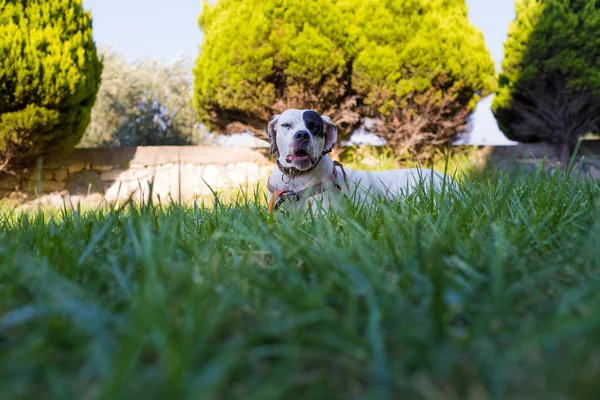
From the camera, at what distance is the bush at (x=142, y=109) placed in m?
12.9

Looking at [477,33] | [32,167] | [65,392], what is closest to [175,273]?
[65,392]

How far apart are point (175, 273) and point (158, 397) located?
0.39 m

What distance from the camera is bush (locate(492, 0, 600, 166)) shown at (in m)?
9.13

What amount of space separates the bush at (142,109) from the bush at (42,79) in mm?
4034

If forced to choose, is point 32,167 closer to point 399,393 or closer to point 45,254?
point 45,254

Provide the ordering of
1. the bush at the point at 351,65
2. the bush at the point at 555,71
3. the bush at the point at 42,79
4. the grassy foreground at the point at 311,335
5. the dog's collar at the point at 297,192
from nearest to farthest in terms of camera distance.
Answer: the grassy foreground at the point at 311,335 < the dog's collar at the point at 297,192 < the bush at the point at 42,79 < the bush at the point at 351,65 < the bush at the point at 555,71

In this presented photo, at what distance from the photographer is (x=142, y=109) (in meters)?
13.1

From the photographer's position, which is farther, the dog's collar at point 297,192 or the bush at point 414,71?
the bush at point 414,71

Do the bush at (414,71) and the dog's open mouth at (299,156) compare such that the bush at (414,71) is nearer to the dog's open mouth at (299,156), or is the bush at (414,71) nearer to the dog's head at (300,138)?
the dog's head at (300,138)

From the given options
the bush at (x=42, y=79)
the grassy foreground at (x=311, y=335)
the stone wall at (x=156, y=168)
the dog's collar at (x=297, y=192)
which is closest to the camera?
the grassy foreground at (x=311, y=335)

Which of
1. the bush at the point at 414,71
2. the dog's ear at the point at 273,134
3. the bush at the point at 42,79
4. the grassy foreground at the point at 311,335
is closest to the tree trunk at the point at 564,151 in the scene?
the bush at the point at 414,71

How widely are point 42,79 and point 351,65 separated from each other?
548 centimetres

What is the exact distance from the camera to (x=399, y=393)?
637 mm

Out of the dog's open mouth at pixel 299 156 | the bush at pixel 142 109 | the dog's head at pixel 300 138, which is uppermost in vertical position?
the bush at pixel 142 109
